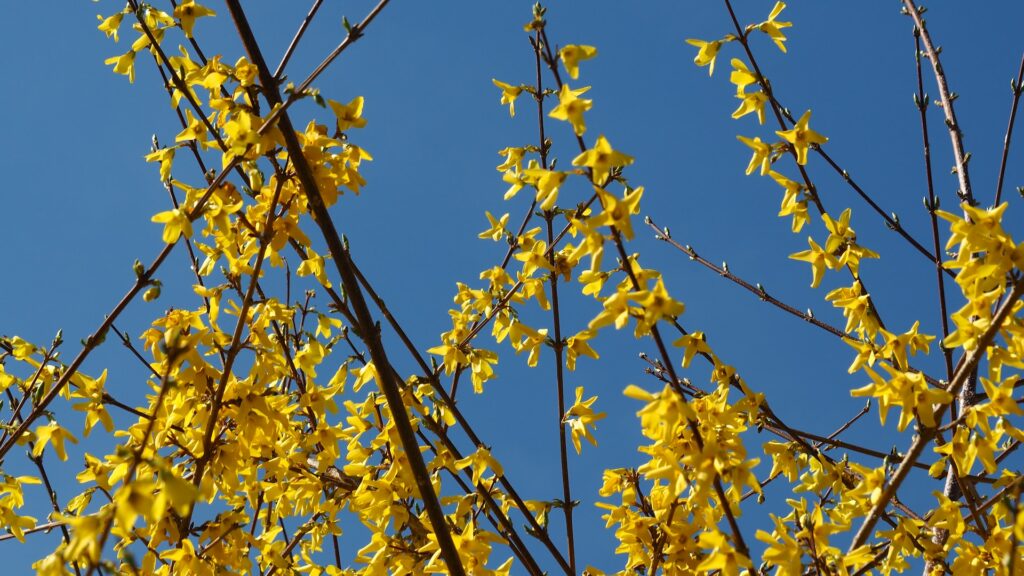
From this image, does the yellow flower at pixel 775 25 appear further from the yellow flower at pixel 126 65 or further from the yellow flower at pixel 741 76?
the yellow flower at pixel 126 65

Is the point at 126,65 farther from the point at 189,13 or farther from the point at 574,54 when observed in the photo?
the point at 574,54

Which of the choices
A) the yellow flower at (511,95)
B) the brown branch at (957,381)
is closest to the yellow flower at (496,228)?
the yellow flower at (511,95)

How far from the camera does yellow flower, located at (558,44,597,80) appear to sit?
2.38 metres

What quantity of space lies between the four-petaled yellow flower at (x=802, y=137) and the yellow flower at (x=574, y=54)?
1.02 metres

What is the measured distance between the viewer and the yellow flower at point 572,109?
83.5 inches

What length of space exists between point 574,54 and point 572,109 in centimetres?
31

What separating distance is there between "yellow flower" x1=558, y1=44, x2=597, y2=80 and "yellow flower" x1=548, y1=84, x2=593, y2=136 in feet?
0.82

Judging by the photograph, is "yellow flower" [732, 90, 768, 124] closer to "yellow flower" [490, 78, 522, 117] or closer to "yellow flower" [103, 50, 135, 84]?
"yellow flower" [490, 78, 522, 117]

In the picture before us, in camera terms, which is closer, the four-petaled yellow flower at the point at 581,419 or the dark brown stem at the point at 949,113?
the four-petaled yellow flower at the point at 581,419

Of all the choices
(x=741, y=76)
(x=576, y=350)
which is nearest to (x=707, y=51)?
(x=741, y=76)

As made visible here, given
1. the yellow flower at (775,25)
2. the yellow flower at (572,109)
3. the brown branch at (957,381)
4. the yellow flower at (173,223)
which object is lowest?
the brown branch at (957,381)

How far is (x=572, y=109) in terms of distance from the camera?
2137 mm

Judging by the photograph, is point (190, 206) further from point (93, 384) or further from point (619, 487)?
point (619, 487)

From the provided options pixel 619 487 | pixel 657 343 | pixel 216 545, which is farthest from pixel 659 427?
pixel 216 545
